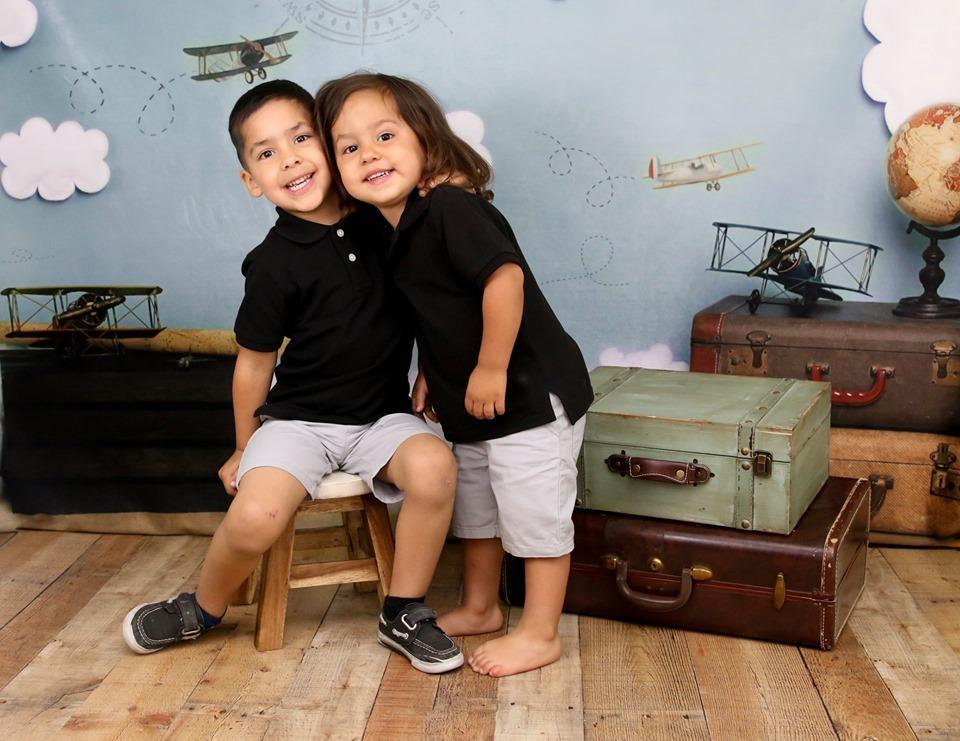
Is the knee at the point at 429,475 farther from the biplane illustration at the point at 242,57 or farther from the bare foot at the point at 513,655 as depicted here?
the biplane illustration at the point at 242,57

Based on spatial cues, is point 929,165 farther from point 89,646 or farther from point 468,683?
point 89,646

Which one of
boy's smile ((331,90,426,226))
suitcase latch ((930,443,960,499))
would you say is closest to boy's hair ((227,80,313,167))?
boy's smile ((331,90,426,226))

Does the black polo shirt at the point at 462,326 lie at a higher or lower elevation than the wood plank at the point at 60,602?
higher

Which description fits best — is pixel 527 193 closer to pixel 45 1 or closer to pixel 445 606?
pixel 445 606

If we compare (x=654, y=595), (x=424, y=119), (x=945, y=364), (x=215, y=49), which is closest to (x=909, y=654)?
(x=654, y=595)

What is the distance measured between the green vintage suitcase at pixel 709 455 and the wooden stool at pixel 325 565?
0.39 meters

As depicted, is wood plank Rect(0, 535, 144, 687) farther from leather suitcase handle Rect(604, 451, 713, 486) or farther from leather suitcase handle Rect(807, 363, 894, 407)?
leather suitcase handle Rect(807, 363, 894, 407)

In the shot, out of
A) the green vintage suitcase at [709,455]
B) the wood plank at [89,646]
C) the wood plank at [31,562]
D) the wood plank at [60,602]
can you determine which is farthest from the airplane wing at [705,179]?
the wood plank at [31,562]

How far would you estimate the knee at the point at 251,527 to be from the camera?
→ 1.83 m

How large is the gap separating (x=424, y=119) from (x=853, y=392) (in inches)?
44.1

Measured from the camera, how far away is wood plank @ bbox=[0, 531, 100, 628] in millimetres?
2234

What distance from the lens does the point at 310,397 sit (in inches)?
78.6

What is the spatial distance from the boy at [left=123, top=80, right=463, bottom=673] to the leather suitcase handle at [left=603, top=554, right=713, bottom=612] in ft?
1.10

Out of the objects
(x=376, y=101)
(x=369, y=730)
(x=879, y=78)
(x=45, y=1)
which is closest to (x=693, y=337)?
(x=879, y=78)
